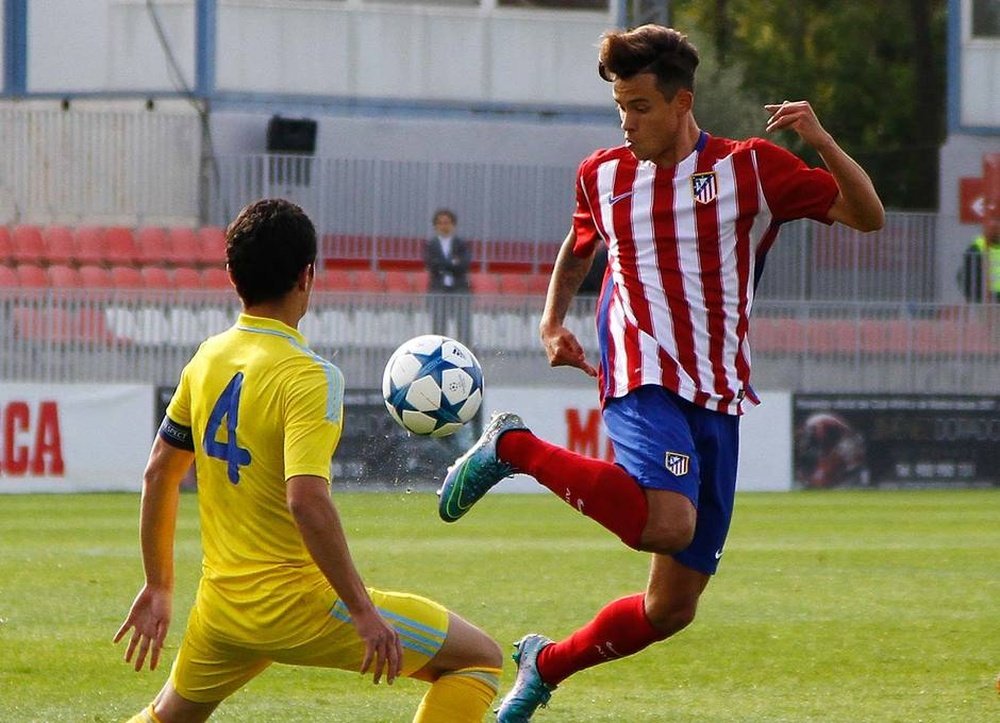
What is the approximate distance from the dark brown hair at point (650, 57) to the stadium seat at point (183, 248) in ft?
49.2

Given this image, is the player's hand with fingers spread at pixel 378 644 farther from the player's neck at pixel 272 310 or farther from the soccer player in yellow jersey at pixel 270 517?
the player's neck at pixel 272 310

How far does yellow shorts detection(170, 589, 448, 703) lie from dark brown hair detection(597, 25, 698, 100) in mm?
1923

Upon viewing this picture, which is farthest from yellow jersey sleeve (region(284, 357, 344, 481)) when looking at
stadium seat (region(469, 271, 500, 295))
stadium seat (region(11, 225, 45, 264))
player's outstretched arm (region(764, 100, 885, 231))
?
stadium seat (region(11, 225, 45, 264))

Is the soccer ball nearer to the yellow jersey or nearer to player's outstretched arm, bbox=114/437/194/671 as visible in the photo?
player's outstretched arm, bbox=114/437/194/671

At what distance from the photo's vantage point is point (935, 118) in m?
36.3

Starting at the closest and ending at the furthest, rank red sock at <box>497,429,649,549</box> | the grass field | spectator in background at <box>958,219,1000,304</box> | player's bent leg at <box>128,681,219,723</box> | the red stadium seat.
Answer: player's bent leg at <box>128,681,219,723</box> → red sock at <box>497,429,649,549</box> → the grass field → spectator in background at <box>958,219,1000,304</box> → the red stadium seat

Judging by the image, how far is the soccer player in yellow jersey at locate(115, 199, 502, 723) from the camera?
4.02m

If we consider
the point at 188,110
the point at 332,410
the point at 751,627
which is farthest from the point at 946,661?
the point at 188,110

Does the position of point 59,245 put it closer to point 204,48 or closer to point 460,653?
point 204,48

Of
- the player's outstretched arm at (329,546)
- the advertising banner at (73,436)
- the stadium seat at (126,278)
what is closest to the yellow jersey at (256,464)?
the player's outstretched arm at (329,546)

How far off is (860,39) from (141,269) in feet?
79.0

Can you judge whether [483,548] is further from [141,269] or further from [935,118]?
[935,118]

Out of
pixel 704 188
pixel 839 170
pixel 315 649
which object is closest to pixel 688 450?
pixel 704 188

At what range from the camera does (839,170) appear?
5230mm
